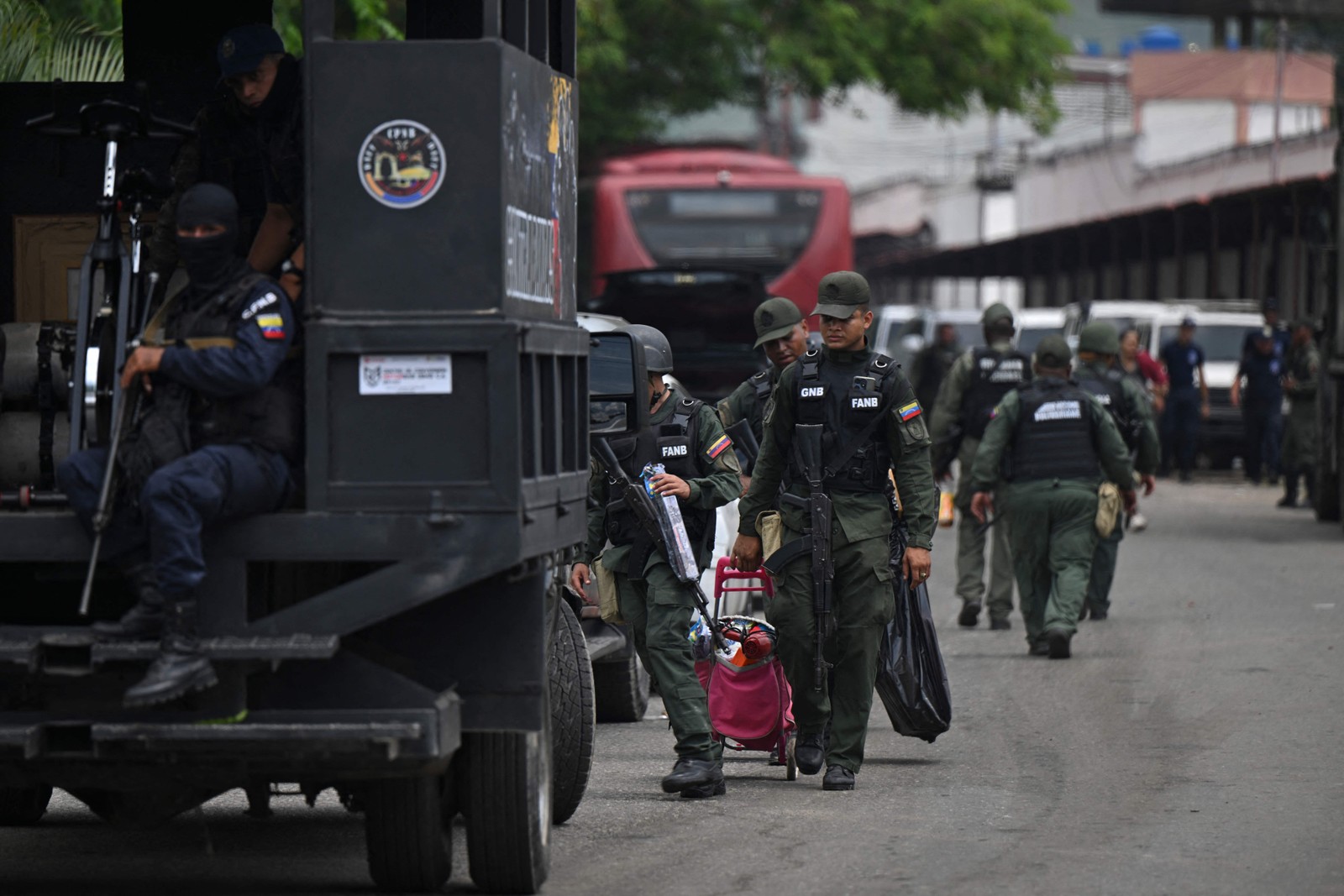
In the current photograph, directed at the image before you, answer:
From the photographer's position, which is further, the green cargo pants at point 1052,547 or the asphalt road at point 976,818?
the green cargo pants at point 1052,547

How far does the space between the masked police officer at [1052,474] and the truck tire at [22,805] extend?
6520mm

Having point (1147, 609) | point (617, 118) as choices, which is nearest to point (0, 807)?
point (1147, 609)

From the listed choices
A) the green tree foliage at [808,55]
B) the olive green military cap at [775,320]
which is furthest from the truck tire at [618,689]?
the green tree foliage at [808,55]

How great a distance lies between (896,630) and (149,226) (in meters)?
3.19

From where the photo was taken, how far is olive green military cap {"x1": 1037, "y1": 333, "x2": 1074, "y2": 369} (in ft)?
44.2

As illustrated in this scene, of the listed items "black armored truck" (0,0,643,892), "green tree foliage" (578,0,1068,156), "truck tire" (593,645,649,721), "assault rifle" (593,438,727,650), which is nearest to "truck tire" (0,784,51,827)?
"black armored truck" (0,0,643,892)

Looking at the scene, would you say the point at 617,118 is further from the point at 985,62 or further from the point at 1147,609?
the point at 1147,609

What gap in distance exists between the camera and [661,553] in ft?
28.6

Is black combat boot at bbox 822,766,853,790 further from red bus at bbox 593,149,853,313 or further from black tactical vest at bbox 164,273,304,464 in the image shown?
red bus at bbox 593,149,853,313

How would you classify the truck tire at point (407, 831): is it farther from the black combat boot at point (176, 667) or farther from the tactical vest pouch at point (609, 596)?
the tactical vest pouch at point (609, 596)

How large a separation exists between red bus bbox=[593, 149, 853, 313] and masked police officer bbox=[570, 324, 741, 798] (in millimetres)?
16868

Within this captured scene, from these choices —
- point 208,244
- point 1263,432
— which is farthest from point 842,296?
point 1263,432

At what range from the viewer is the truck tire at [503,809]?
655 centimetres

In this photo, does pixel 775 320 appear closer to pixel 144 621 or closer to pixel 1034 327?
pixel 144 621
